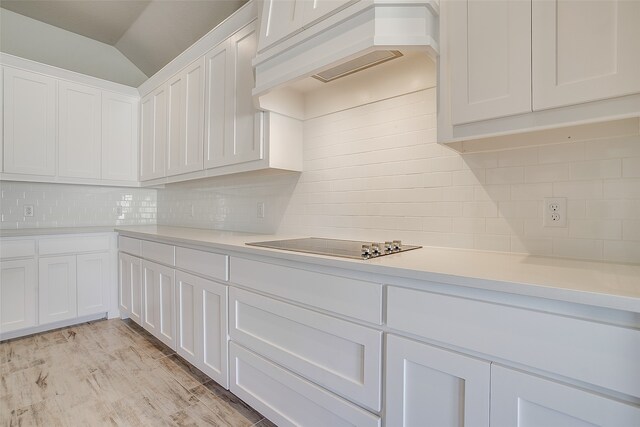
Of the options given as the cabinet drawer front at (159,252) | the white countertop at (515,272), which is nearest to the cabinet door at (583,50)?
the white countertop at (515,272)

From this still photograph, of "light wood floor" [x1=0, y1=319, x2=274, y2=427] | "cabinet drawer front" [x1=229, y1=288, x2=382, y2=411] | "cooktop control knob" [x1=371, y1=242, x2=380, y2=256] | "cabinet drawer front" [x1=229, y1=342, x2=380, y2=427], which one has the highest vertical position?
"cooktop control knob" [x1=371, y1=242, x2=380, y2=256]

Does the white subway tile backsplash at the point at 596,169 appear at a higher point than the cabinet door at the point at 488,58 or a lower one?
lower

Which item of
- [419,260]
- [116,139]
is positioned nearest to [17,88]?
[116,139]

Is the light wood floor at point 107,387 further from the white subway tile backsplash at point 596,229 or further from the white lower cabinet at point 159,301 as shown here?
the white subway tile backsplash at point 596,229

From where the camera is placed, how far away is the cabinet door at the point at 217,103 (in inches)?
88.7

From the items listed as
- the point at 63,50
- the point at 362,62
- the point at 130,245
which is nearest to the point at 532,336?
the point at 362,62

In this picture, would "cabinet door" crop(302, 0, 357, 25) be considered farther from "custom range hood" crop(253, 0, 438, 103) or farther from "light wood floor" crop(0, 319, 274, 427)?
"light wood floor" crop(0, 319, 274, 427)

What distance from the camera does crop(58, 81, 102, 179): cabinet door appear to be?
3.01m

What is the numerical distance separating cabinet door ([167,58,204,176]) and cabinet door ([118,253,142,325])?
875 millimetres

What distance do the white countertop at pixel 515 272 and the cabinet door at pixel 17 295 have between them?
2.50m

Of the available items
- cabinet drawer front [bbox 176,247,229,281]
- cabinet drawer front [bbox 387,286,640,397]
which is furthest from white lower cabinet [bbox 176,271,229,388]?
cabinet drawer front [bbox 387,286,640,397]

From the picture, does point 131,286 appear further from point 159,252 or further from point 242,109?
point 242,109

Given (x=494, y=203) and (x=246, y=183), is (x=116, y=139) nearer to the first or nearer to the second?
(x=246, y=183)

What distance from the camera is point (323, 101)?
2.04 m
